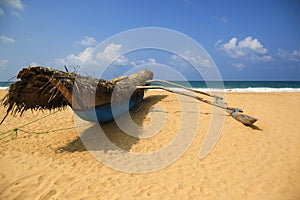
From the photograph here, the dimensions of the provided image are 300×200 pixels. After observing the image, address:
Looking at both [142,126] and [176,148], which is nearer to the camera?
[176,148]

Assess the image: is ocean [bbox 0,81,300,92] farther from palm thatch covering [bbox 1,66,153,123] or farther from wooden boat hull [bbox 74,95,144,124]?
wooden boat hull [bbox 74,95,144,124]

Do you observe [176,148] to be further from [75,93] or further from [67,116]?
[67,116]

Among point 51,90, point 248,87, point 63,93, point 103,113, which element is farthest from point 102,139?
point 248,87

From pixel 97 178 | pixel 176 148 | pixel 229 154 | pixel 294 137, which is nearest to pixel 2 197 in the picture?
pixel 97 178

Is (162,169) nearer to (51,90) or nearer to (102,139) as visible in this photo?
(102,139)

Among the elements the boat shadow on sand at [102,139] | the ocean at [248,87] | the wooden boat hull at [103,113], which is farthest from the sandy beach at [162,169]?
the ocean at [248,87]

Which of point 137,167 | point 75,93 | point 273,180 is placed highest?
point 75,93

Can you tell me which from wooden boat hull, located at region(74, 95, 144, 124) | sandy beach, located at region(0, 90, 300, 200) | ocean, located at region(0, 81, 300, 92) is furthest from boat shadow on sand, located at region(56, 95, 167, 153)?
ocean, located at region(0, 81, 300, 92)

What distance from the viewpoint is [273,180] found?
3.28 metres

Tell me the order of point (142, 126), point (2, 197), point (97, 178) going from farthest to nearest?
1. point (142, 126)
2. point (97, 178)
3. point (2, 197)

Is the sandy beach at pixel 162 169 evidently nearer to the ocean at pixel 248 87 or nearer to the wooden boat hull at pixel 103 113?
the wooden boat hull at pixel 103 113

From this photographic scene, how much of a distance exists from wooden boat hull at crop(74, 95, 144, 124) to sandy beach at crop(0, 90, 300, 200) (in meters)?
0.37

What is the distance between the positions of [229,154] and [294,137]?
2549 mm

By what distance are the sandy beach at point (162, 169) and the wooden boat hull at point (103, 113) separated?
370mm
